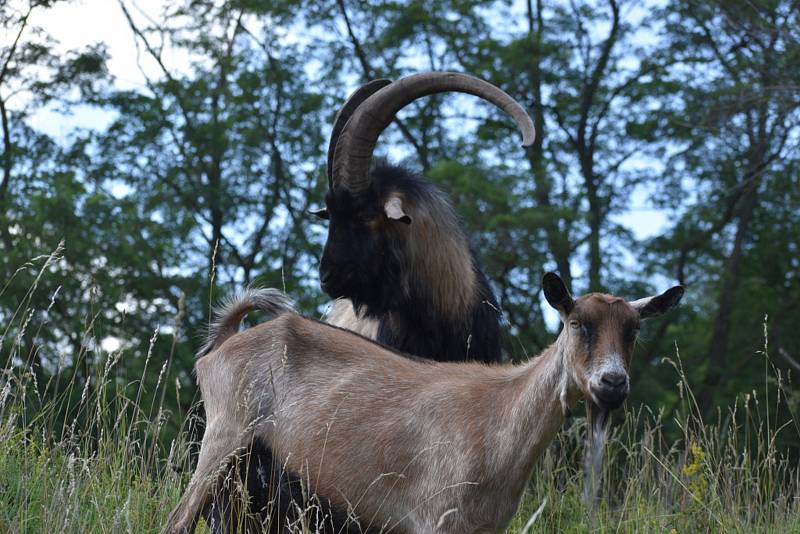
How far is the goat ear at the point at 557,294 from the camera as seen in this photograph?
429cm

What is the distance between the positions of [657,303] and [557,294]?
46 centimetres

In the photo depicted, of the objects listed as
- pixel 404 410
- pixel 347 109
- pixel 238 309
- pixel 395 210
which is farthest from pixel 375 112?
pixel 404 410

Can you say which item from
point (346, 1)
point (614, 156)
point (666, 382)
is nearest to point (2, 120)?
point (346, 1)

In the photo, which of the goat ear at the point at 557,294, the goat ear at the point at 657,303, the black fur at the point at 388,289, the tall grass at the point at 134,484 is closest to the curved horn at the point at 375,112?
the black fur at the point at 388,289

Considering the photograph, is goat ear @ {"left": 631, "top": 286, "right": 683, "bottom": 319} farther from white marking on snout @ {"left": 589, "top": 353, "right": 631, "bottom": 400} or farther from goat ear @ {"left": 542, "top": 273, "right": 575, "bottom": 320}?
white marking on snout @ {"left": 589, "top": 353, "right": 631, "bottom": 400}

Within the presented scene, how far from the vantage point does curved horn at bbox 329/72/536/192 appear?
714 centimetres

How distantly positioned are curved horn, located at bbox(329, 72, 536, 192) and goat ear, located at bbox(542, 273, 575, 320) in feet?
9.46

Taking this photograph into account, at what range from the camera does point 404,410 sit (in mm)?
4816

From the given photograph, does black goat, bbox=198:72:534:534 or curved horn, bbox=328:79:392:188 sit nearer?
black goat, bbox=198:72:534:534

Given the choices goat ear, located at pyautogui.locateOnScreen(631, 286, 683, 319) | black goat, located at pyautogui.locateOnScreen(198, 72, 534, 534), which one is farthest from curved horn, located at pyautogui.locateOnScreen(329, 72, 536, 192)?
goat ear, located at pyautogui.locateOnScreen(631, 286, 683, 319)

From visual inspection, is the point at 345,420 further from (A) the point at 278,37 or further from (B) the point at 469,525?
(A) the point at 278,37

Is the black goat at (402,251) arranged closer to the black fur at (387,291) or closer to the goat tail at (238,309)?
the black fur at (387,291)

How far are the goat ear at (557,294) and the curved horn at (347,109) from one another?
3.10 metres

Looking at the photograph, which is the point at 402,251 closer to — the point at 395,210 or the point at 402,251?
the point at 402,251
